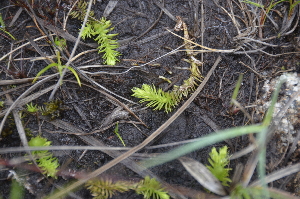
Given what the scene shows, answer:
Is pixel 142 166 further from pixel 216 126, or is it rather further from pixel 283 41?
pixel 283 41

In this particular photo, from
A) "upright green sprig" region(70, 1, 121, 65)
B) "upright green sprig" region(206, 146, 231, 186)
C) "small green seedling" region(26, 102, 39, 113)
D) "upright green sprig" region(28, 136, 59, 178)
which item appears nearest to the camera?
"upright green sprig" region(206, 146, 231, 186)

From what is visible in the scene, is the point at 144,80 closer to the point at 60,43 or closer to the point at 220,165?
the point at 60,43

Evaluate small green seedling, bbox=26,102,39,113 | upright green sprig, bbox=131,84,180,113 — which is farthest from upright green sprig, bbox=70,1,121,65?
small green seedling, bbox=26,102,39,113

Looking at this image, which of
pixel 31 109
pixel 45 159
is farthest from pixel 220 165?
pixel 31 109

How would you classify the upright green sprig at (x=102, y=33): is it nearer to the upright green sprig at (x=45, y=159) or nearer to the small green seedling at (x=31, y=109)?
the small green seedling at (x=31, y=109)

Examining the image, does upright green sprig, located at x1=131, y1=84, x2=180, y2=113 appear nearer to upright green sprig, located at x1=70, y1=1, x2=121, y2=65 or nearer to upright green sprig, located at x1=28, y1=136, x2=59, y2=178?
upright green sprig, located at x1=70, y1=1, x2=121, y2=65

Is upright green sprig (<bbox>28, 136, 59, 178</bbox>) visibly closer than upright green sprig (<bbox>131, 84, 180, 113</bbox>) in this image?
Yes
